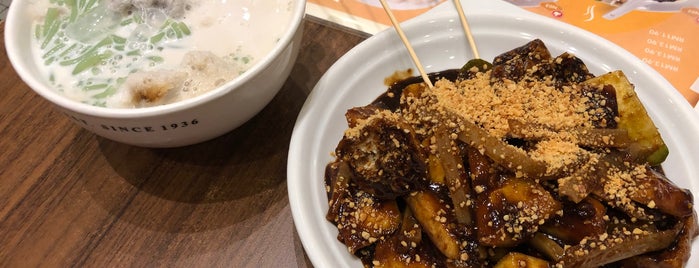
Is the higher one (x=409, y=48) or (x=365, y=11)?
(x=409, y=48)

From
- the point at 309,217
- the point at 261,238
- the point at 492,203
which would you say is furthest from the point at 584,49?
the point at 261,238

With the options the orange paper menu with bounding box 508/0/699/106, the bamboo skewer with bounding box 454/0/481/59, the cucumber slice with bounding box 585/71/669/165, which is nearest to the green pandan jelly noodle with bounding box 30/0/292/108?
the bamboo skewer with bounding box 454/0/481/59

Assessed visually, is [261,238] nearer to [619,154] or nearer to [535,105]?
[535,105]

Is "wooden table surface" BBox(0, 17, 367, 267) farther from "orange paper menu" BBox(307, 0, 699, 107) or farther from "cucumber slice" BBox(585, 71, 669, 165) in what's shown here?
"cucumber slice" BBox(585, 71, 669, 165)

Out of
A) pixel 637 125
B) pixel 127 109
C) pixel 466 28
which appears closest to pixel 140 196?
pixel 127 109

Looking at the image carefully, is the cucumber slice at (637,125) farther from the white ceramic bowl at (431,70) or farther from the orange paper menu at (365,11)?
the orange paper menu at (365,11)

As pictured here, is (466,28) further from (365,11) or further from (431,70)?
(365,11)
